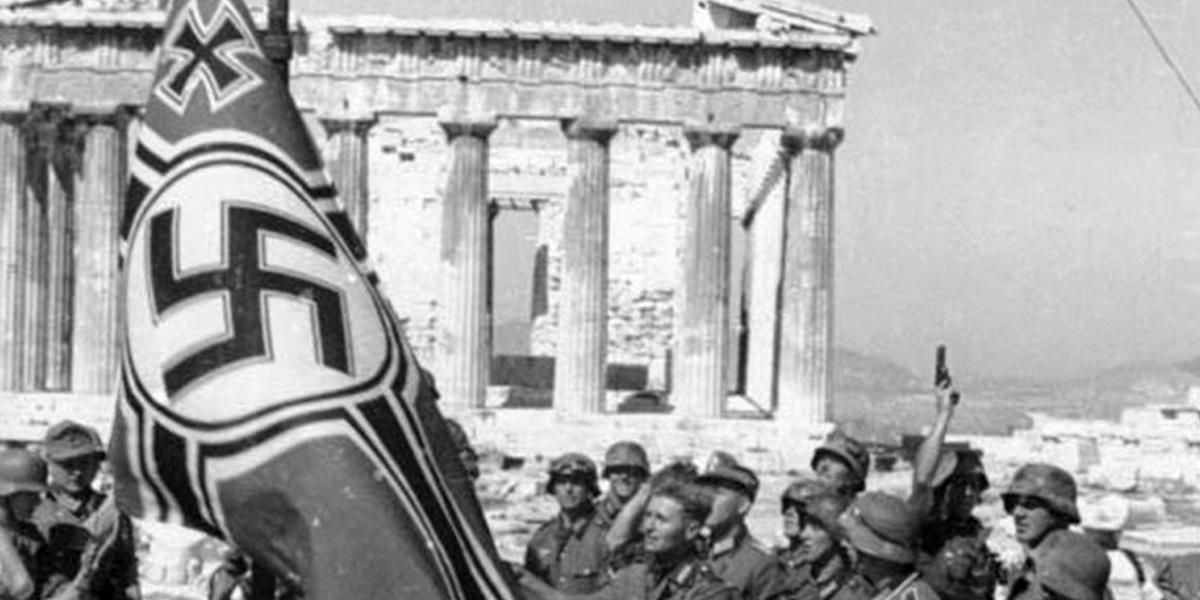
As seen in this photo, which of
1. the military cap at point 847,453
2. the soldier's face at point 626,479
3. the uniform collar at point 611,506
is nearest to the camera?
the military cap at point 847,453

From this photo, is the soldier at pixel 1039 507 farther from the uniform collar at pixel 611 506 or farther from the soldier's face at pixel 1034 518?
the uniform collar at pixel 611 506

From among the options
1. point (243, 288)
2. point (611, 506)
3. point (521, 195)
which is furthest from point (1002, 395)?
point (243, 288)

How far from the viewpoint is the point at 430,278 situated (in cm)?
4403

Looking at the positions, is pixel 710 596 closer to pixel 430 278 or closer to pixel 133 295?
pixel 133 295

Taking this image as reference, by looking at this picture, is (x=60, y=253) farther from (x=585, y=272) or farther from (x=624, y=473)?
(x=624, y=473)

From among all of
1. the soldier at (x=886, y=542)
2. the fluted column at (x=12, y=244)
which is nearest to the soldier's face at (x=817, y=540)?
the soldier at (x=886, y=542)

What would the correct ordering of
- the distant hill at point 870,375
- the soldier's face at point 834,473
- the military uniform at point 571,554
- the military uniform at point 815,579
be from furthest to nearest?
the distant hill at point 870,375 → the military uniform at point 571,554 → the soldier's face at point 834,473 → the military uniform at point 815,579

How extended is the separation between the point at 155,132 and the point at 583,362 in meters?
30.0

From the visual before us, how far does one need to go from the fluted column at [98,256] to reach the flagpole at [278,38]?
3024cm

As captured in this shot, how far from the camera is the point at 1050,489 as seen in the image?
8430mm

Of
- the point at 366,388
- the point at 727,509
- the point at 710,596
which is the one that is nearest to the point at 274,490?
the point at 366,388

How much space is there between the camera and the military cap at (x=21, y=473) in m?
9.02

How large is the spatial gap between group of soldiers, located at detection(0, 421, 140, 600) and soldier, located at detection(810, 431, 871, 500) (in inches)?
112

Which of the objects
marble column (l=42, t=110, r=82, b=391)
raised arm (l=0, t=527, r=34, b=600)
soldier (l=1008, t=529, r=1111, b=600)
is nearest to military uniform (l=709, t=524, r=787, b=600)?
soldier (l=1008, t=529, r=1111, b=600)
